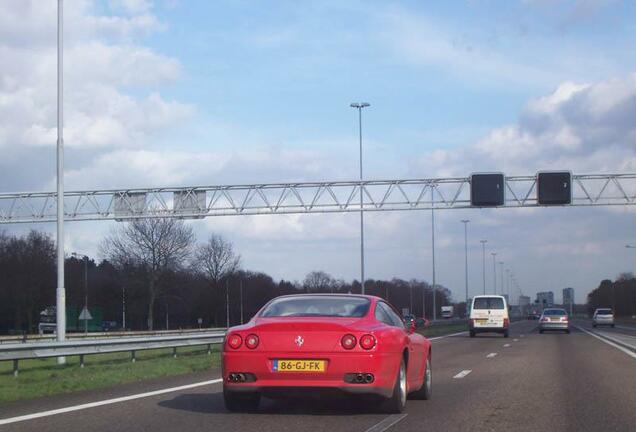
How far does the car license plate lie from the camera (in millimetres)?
9836

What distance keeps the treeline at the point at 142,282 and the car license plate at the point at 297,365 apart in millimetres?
62569

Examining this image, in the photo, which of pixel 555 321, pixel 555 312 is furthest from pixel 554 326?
pixel 555 312

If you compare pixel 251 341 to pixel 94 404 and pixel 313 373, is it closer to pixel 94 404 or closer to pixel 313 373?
pixel 313 373

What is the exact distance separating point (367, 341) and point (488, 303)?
3425 centimetres

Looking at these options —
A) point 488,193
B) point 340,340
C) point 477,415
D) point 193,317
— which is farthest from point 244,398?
point 193,317

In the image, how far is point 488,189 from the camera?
142 feet

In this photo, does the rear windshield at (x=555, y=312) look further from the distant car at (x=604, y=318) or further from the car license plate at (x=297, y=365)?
the car license plate at (x=297, y=365)

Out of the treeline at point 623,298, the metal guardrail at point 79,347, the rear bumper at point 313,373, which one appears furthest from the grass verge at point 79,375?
the treeline at point 623,298

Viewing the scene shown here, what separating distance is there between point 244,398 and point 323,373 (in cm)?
129

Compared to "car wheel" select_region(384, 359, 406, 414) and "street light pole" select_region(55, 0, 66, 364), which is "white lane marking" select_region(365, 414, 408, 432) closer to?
"car wheel" select_region(384, 359, 406, 414)

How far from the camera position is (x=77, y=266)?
9856 cm

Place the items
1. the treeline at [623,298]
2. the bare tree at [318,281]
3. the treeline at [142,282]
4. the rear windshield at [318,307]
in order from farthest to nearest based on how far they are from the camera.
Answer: the treeline at [623,298] → the bare tree at [318,281] → the treeline at [142,282] → the rear windshield at [318,307]

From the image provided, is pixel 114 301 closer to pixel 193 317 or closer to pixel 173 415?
pixel 193 317

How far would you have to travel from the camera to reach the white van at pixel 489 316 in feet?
139
